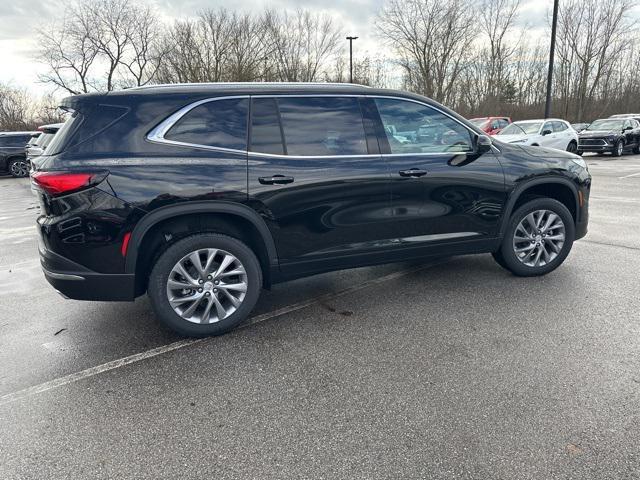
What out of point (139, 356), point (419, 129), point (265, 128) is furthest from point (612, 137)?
point (139, 356)

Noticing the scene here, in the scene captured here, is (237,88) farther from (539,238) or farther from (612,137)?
(612,137)

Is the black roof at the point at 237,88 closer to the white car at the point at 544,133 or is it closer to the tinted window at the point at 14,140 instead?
the white car at the point at 544,133

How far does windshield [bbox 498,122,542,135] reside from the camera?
1570cm

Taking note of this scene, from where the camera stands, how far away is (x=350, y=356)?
10.2 feet

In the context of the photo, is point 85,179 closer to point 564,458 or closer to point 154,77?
point 564,458

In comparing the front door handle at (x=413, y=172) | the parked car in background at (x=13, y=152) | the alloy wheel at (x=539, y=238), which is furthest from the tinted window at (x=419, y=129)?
the parked car in background at (x=13, y=152)

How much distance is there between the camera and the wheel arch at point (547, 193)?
14.0 ft

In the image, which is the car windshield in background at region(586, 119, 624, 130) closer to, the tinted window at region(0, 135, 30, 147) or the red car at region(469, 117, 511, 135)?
the red car at region(469, 117, 511, 135)

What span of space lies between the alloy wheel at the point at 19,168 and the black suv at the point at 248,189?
17.6 metres

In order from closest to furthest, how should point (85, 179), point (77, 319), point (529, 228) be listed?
point (85, 179) → point (77, 319) → point (529, 228)

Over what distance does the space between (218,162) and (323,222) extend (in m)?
0.96

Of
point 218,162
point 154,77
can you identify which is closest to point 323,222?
point 218,162

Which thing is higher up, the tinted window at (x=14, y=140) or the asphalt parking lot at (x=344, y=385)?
the tinted window at (x=14, y=140)

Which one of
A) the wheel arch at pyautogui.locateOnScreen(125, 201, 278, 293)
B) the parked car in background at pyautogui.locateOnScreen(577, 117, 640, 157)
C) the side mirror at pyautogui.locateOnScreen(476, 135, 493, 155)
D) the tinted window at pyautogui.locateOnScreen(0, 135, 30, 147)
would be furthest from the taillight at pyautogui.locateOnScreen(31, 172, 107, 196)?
the parked car in background at pyautogui.locateOnScreen(577, 117, 640, 157)
